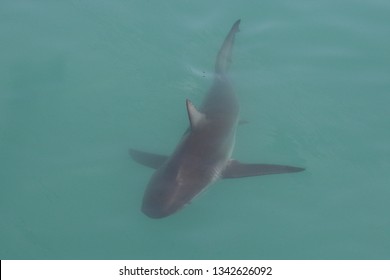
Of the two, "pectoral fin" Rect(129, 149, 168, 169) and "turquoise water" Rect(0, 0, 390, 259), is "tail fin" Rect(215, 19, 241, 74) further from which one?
"pectoral fin" Rect(129, 149, 168, 169)

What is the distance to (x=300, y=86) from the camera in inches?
407

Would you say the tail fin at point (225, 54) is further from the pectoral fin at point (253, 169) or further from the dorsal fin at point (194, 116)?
the pectoral fin at point (253, 169)

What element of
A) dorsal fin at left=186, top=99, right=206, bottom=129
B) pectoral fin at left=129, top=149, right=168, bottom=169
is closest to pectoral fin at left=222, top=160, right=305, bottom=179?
dorsal fin at left=186, top=99, right=206, bottom=129

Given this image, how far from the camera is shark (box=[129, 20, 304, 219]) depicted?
7.51 meters

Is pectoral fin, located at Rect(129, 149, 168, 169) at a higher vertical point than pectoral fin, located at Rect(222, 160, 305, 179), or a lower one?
higher

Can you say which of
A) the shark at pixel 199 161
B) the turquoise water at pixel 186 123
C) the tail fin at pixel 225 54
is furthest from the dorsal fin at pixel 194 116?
the tail fin at pixel 225 54

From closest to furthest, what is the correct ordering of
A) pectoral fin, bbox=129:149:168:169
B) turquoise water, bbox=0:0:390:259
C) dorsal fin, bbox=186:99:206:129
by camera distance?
dorsal fin, bbox=186:99:206:129, turquoise water, bbox=0:0:390:259, pectoral fin, bbox=129:149:168:169

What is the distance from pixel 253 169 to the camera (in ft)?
27.3

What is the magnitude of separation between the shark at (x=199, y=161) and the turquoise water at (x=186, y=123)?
36cm

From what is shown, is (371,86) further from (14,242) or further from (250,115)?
(14,242)

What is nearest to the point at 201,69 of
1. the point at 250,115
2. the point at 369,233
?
the point at 250,115

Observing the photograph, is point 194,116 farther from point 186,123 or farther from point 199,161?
point 186,123

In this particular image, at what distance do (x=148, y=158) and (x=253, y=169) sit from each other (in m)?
1.52

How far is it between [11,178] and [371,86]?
6.18 m
